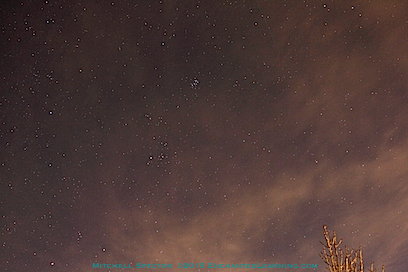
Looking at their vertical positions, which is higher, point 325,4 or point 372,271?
point 325,4

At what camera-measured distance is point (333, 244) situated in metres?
4.77

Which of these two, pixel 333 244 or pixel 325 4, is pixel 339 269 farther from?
pixel 325 4

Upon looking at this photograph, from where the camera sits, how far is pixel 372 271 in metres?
4.65

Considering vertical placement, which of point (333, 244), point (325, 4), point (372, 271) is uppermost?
point (325, 4)

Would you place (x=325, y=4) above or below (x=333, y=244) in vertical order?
above

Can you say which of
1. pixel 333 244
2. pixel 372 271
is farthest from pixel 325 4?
pixel 372 271

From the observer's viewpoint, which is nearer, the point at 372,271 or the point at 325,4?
the point at 325,4

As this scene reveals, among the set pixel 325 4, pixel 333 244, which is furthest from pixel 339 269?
pixel 325 4

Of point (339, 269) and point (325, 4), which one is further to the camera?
point (339, 269)

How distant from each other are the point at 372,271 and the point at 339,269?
0.66m

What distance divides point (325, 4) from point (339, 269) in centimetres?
416

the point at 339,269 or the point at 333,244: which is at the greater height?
the point at 333,244

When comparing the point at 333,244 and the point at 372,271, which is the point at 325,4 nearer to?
the point at 333,244

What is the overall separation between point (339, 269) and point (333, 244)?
409 millimetres
